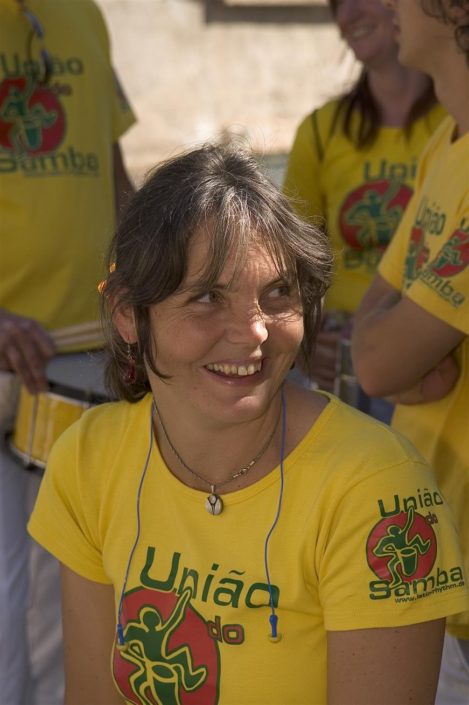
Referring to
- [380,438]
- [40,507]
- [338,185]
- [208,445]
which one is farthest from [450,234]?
[338,185]

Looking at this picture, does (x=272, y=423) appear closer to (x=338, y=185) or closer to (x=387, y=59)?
(x=338, y=185)

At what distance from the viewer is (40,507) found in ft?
6.91

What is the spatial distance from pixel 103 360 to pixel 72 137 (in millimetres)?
1035

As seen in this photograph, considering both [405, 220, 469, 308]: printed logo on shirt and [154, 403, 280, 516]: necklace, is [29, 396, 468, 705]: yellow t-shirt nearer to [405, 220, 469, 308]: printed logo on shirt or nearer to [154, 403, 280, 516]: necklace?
[154, 403, 280, 516]: necklace

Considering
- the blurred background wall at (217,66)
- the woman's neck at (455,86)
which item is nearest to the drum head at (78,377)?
the woman's neck at (455,86)

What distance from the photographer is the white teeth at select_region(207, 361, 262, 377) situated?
6.09 ft

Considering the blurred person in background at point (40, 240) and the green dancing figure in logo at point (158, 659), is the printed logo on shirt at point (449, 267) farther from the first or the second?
the blurred person in background at point (40, 240)

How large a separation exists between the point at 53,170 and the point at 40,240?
0.63ft

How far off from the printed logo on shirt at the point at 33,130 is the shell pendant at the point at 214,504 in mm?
1381

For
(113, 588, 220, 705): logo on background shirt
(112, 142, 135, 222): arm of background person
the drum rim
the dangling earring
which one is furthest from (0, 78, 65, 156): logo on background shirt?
(113, 588, 220, 705): logo on background shirt

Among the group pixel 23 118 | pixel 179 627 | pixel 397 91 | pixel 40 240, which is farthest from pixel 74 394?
pixel 397 91

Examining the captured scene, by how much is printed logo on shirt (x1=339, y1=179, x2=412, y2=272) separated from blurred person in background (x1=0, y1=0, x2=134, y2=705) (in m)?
0.68

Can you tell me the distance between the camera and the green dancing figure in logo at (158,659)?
74.9 inches

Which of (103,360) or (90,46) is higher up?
(90,46)
